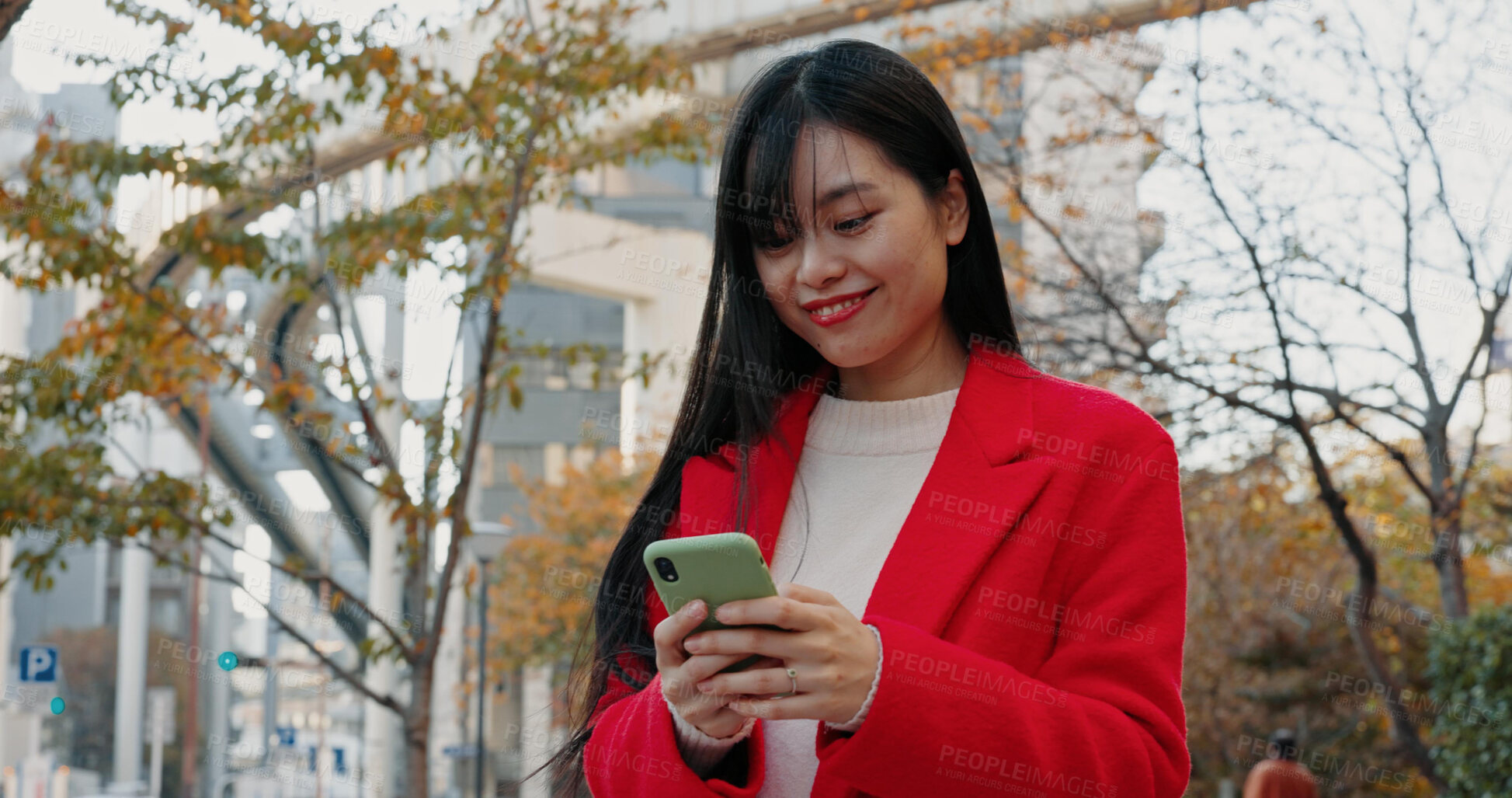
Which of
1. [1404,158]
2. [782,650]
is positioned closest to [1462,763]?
[1404,158]

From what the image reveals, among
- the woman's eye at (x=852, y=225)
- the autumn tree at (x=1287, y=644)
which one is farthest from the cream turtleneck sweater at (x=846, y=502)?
the autumn tree at (x=1287, y=644)

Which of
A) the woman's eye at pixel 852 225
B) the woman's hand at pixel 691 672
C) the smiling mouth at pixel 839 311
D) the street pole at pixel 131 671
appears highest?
the woman's eye at pixel 852 225

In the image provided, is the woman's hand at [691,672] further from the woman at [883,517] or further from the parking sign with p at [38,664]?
the parking sign with p at [38,664]

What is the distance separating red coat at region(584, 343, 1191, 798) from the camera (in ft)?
4.23

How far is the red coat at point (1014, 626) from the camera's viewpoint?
129 centimetres

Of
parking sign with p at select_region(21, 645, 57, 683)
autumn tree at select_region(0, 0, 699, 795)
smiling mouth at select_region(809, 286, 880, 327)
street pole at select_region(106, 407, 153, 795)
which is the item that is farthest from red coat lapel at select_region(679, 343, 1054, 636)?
street pole at select_region(106, 407, 153, 795)

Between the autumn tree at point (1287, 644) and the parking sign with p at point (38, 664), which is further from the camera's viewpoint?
the autumn tree at point (1287, 644)

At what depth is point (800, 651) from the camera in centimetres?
122

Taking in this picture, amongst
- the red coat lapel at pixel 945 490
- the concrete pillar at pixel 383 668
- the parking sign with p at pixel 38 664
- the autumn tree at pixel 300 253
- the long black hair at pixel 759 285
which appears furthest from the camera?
the concrete pillar at pixel 383 668

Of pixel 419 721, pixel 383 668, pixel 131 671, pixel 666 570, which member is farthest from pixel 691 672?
pixel 131 671

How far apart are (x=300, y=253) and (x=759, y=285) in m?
5.98

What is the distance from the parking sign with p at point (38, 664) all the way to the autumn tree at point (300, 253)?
1.51m

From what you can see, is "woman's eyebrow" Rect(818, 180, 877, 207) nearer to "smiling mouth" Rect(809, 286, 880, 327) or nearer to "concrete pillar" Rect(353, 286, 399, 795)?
"smiling mouth" Rect(809, 286, 880, 327)

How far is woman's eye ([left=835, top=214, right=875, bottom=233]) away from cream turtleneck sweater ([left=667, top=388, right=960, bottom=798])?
0.29 meters
